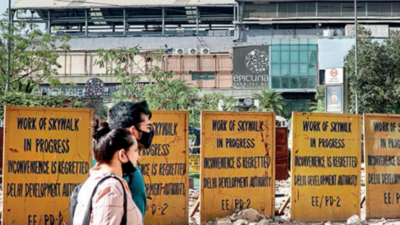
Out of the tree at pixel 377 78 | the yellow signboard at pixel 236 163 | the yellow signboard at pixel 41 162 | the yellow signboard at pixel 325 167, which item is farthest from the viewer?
the tree at pixel 377 78

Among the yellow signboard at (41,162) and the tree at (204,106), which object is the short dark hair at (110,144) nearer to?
the yellow signboard at (41,162)

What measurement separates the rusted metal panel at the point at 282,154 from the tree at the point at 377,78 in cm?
2483

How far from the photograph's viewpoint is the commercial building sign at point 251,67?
71688 mm

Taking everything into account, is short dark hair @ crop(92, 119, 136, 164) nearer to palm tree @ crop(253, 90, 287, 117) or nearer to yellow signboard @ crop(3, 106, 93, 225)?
yellow signboard @ crop(3, 106, 93, 225)

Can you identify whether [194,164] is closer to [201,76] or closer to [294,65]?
[294,65]

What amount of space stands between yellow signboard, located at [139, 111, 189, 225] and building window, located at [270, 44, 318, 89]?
208ft

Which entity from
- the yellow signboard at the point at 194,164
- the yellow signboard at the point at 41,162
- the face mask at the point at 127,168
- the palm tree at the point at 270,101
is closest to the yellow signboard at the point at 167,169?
the yellow signboard at the point at 41,162

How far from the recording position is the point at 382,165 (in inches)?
367

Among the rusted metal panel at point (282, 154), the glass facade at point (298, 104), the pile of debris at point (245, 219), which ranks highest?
the glass facade at point (298, 104)

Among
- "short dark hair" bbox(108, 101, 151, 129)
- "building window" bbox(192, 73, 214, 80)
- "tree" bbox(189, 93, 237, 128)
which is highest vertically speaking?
"building window" bbox(192, 73, 214, 80)

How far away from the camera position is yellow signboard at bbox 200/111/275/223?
8.59 meters

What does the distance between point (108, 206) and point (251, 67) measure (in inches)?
2747

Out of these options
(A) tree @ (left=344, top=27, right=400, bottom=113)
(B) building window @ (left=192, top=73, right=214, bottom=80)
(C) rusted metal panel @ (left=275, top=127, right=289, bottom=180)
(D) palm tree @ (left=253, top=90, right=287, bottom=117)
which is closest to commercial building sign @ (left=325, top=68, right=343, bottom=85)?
(C) rusted metal panel @ (left=275, top=127, right=289, bottom=180)

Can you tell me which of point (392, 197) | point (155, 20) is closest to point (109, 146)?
point (392, 197)
